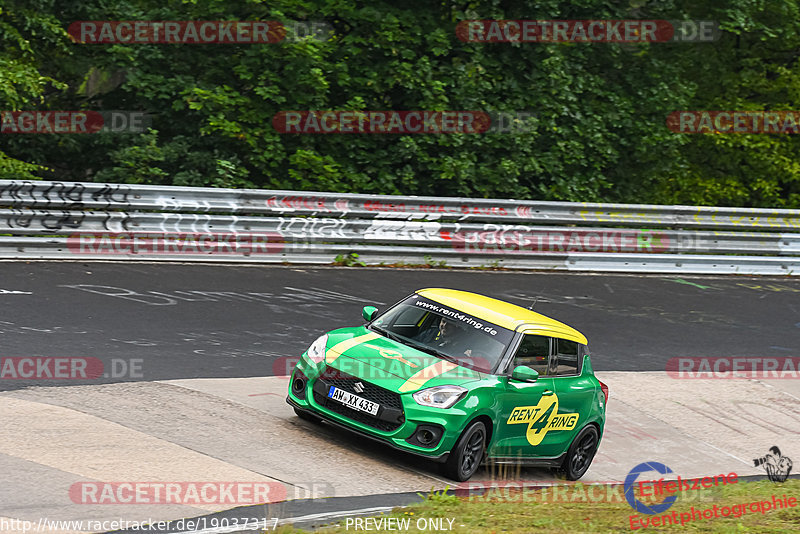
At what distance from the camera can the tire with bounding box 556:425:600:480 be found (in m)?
9.85

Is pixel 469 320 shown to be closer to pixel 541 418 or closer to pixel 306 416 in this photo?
pixel 541 418

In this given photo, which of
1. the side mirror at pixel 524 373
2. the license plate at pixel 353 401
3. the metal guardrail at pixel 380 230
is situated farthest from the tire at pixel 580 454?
the metal guardrail at pixel 380 230

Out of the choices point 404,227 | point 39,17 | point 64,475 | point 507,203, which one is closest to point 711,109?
point 507,203

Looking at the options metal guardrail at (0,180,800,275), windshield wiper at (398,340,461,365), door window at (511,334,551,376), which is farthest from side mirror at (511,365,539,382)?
metal guardrail at (0,180,800,275)

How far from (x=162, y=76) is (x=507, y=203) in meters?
7.39

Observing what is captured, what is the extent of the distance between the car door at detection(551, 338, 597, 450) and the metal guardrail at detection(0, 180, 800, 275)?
8409 millimetres

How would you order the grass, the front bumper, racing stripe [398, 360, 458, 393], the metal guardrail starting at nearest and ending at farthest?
the grass
the front bumper
racing stripe [398, 360, 458, 393]
the metal guardrail

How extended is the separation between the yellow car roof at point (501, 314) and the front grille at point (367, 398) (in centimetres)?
134

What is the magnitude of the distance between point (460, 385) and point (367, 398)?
0.82 metres

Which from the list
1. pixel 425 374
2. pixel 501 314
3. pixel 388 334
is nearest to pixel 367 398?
pixel 425 374

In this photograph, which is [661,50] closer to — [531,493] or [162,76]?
[162,76]

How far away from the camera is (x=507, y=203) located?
763 inches

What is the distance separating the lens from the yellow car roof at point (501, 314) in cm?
952

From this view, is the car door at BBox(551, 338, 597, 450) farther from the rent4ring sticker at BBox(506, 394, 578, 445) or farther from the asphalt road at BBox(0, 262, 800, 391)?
the asphalt road at BBox(0, 262, 800, 391)
